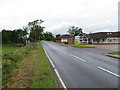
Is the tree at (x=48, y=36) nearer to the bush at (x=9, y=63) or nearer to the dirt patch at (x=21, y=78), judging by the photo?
the bush at (x=9, y=63)

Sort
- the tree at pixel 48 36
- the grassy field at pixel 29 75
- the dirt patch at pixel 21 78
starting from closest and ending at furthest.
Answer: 1. the grassy field at pixel 29 75
2. the dirt patch at pixel 21 78
3. the tree at pixel 48 36

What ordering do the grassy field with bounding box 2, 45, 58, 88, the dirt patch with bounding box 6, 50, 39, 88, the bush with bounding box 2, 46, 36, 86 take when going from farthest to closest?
the bush with bounding box 2, 46, 36, 86 → the dirt patch with bounding box 6, 50, 39, 88 → the grassy field with bounding box 2, 45, 58, 88

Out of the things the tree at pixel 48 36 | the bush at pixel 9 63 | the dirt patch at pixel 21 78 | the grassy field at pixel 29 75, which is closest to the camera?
the grassy field at pixel 29 75

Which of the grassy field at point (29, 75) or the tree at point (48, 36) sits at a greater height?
the tree at point (48, 36)

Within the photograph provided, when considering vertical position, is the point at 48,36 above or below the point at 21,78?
above

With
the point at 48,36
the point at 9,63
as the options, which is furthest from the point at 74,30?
the point at 9,63

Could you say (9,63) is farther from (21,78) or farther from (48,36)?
(48,36)

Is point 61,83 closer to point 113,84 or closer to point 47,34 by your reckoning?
point 113,84

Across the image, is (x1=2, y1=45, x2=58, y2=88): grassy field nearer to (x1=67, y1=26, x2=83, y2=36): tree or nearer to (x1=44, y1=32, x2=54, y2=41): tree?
(x1=67, y1=26, x2=83, y2=36): tree

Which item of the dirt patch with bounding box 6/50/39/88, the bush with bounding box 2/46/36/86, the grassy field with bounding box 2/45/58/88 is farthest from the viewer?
the bush with bounding box 2/46/36/86

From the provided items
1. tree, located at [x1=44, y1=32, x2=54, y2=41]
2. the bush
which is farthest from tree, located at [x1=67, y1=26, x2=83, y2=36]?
the bush

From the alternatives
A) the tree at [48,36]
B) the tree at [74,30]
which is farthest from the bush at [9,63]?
the tree at [48,36]

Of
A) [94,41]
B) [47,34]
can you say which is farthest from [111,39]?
[47,34]

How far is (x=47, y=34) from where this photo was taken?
16125 cm
